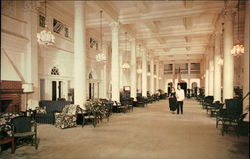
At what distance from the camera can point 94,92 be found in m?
16.3

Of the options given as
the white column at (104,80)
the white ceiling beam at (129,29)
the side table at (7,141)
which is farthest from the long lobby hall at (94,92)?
the white column at (104,80)

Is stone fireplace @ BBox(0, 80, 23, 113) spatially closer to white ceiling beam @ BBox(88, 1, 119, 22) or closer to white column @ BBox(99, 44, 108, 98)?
white ceiling beam @ BBox(88, 1, 119, 22)

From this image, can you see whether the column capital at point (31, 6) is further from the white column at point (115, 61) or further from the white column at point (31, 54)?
the white column at point (115, 61)

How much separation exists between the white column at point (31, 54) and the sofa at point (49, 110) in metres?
0.55

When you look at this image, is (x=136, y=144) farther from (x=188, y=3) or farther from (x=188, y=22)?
(x=188, y=22)

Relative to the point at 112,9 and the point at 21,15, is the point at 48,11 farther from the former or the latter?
the point at 112,9

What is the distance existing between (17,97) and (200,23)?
11949 mm

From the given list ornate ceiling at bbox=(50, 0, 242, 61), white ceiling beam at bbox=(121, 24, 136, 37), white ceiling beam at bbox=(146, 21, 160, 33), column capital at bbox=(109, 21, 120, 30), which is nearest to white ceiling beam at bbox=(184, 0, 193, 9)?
ornate ceiling at bbox=(50, 0, 242, 61)

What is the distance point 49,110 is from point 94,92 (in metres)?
7.64

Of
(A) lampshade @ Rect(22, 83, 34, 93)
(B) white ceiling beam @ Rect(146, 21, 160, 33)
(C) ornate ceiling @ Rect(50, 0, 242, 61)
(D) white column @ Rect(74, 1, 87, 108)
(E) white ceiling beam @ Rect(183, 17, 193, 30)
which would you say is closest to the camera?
(D) white column @ Rect(74, 1, 87, 108)

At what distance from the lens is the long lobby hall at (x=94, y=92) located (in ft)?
15.7

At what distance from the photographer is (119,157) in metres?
4.16

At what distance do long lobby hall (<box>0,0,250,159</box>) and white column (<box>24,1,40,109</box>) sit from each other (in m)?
0.04

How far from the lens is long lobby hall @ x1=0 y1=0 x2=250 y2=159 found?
478cm
